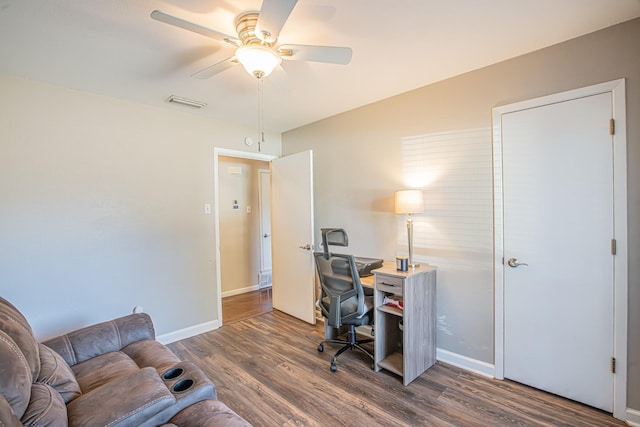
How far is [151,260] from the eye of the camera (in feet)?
10.0

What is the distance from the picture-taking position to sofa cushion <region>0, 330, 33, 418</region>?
1.01 m

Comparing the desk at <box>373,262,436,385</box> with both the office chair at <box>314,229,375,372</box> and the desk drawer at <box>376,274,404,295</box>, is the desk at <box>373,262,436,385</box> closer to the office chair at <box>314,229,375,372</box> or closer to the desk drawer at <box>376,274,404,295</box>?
the desk drawer at <box>376,274,404,295</box>

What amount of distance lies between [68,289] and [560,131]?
13.7 ft

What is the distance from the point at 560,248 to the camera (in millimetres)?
2098

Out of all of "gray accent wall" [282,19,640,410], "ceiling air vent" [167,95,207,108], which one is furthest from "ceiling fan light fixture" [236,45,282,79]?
"gray accent wall" [282,19,640,410]

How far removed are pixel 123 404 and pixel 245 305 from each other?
320 centimetres

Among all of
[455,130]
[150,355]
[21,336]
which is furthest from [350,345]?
[21,336]

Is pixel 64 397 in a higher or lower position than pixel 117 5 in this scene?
lower

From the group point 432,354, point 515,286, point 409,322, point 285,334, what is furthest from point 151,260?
point 515,286

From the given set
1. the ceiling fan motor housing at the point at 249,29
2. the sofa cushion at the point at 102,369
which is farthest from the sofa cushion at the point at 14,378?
the ceiling fan motor housing at the point at 249,29

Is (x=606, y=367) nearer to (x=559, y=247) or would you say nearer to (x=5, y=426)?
(x=559, y=247)

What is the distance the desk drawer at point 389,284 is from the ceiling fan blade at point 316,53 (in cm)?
165

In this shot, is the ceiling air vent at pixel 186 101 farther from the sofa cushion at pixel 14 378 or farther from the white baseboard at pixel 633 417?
the white baseboard at pixel 633 417

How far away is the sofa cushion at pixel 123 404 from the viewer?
1139mm
